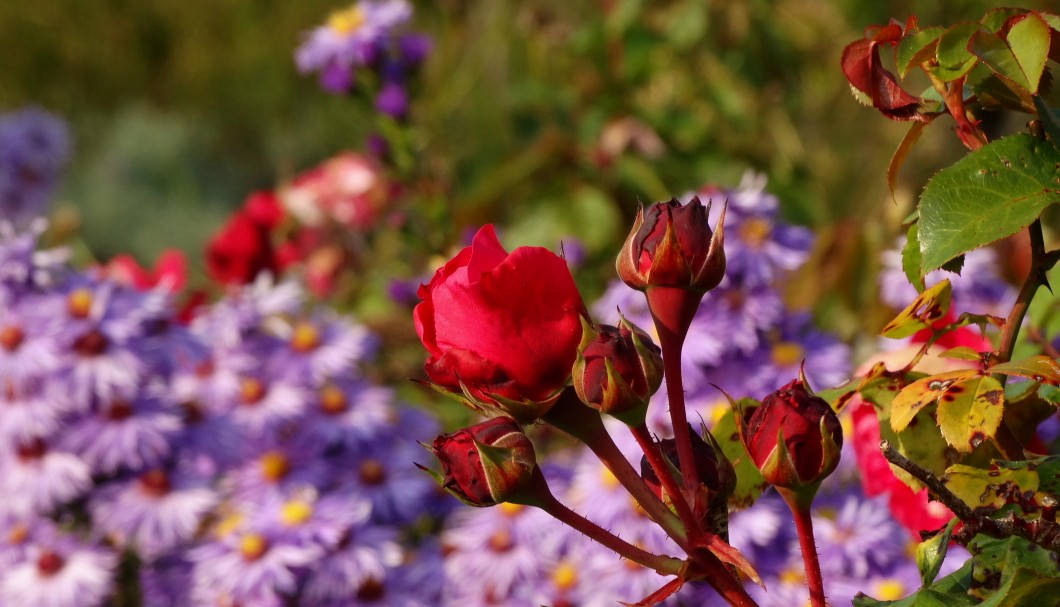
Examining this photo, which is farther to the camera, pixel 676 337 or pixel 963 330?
pixel 963 330

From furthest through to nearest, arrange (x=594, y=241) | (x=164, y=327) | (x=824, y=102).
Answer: (x=824, y=102) < (x=594, y=241) < (x=164, y=327)

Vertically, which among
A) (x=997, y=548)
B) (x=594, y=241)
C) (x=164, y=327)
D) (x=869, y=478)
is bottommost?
(x=997, y=548)

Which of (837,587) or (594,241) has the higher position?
(594,241)

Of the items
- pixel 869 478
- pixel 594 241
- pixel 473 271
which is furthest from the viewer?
pixel 594 241

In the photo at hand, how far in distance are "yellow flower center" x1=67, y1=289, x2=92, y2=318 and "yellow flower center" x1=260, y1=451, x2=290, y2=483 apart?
21cm

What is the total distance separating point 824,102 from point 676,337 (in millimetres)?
2188

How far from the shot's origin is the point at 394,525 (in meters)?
1.05

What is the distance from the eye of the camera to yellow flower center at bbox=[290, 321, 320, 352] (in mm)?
1140

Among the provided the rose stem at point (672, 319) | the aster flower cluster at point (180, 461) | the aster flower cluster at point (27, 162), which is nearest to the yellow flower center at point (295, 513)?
the aster flower cluster at point (180, 461)

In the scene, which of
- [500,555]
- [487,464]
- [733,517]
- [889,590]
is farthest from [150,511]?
[487,464]

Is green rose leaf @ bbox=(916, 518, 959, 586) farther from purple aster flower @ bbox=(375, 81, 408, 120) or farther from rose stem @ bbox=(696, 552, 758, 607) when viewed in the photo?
purple aster flower @ bbox=(375, 81, 408, 120)

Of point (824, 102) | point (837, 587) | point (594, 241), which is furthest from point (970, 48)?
point (824, 102)

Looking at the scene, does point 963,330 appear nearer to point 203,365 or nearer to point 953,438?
point 953,438

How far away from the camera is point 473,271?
0.35 m
